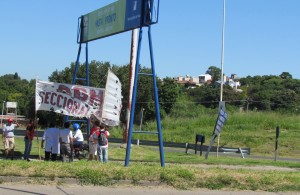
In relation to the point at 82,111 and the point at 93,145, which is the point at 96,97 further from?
the point at 93,145

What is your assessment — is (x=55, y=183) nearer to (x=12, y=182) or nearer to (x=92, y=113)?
(x=12, y=182)

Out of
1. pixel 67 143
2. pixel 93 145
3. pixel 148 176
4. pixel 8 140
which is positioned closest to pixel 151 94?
pixel 8 140

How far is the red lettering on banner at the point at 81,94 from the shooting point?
49.3 feet

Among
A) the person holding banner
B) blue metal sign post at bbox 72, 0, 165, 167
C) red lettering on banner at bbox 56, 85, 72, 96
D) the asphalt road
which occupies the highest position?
blue metal sign post at bbox 72, 0, 165, 167

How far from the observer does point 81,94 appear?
1506cm

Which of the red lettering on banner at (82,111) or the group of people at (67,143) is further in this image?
the red lettering on banner at (82,111)

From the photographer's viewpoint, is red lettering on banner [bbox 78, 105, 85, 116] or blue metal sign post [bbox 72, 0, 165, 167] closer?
blue metal sign post [bbox 72, 0, 165, 167]

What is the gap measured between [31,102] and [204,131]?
1250 inches

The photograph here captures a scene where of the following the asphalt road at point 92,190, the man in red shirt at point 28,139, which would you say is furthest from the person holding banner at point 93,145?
the asphalt road at point 92,190

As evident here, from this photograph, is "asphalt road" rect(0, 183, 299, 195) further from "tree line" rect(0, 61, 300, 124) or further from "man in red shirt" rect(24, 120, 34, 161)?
"tree line" rect(0, 61, 300, 124)

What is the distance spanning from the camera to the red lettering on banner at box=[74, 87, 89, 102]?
15.0 metres

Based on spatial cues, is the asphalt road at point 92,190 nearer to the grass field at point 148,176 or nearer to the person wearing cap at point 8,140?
the grass field at point 148,176

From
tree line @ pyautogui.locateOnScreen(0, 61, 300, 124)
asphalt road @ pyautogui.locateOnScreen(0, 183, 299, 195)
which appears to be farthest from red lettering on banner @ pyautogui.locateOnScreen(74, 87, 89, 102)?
tree line @ pyautogui.locateOnScreen(0, 61, 300, 124)

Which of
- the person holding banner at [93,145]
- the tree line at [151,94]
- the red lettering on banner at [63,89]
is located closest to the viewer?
the red lettering on banner at [63,89]
